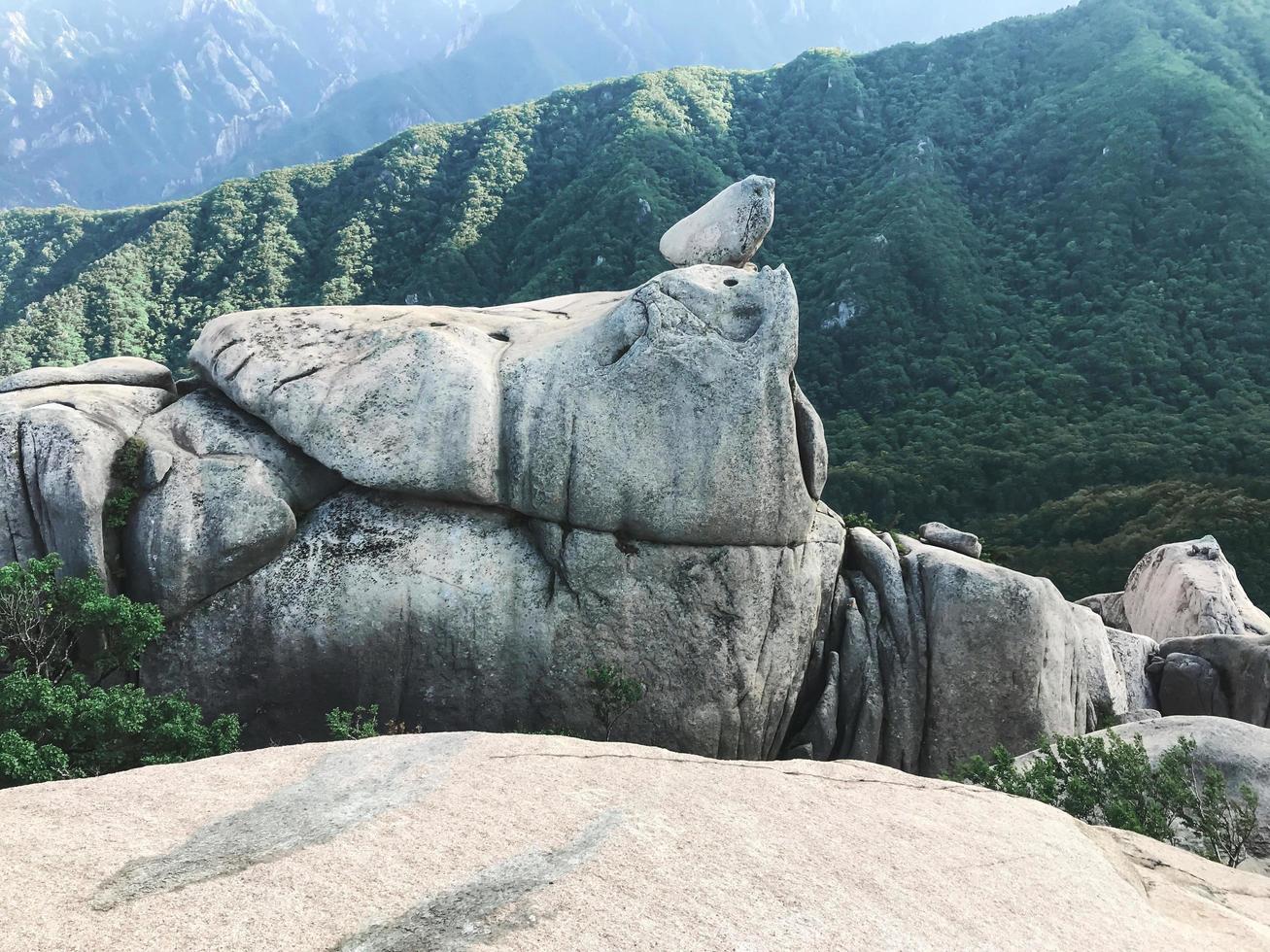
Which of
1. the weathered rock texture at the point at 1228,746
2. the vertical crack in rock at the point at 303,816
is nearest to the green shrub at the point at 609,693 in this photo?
the vertical crack in rock at the point at 303,816

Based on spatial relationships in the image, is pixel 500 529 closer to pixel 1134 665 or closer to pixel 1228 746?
pixel 1228 746

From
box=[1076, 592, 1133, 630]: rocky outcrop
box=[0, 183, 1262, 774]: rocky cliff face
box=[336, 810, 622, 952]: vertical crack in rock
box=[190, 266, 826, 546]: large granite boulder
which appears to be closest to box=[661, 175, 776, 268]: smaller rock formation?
box=[0, 183, 1262, 774]: rocky cliff face

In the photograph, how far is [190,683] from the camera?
17328 millimetres

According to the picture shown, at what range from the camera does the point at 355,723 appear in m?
17.0

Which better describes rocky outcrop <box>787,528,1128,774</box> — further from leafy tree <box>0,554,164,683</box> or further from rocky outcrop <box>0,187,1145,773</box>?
leafy tree <box>0,554,164,683</box>

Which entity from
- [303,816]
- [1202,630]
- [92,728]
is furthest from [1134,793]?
[1202,630]

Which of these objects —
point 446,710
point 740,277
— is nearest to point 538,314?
point 740,277

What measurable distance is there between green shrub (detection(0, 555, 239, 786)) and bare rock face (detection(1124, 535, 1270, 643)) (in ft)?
93.8

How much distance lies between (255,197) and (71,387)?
3675 inches

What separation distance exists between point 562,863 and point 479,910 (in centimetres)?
101

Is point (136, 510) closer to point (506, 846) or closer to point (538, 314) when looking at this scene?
point (538, 314)

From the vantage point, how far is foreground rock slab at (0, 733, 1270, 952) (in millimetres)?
7488

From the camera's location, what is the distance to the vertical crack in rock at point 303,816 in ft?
26.3

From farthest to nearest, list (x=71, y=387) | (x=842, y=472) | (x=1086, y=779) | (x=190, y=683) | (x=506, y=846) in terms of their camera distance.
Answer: (x=842, y=472) < (x=71, y=387) < (x=190, y=683) < (x=1086, y=779) < (x=506, y=846)
